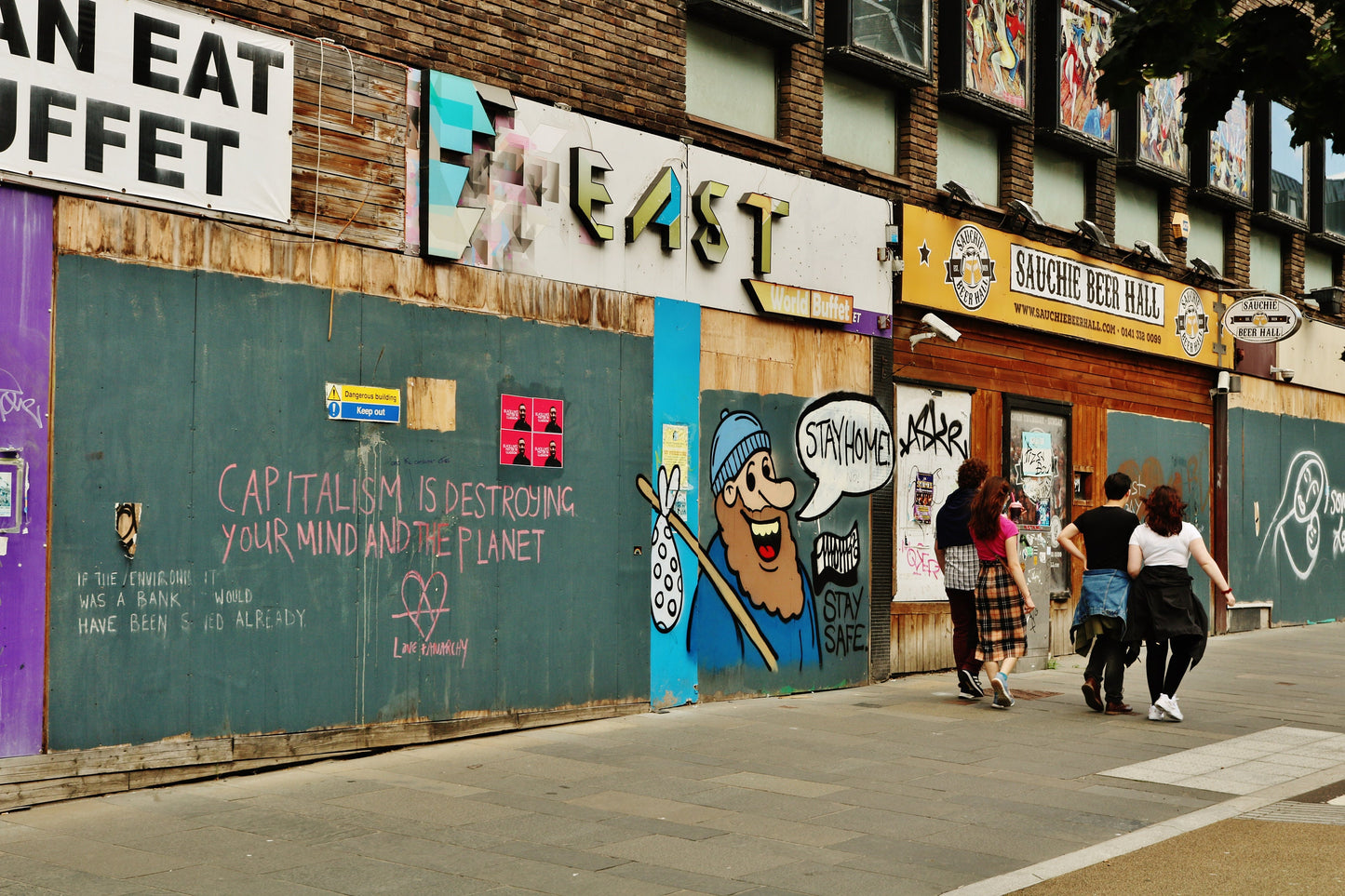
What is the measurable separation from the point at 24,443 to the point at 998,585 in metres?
6.74

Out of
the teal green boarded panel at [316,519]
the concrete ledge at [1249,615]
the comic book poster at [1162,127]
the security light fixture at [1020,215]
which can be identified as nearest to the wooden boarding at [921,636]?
the teal green boarded panel at [316,519]

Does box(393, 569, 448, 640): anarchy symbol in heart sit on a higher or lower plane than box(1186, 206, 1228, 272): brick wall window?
lower

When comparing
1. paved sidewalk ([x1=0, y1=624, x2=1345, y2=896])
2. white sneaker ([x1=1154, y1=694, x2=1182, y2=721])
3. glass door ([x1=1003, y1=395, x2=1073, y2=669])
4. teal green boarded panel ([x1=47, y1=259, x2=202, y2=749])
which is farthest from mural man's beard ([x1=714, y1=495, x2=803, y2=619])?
teal green boarded panel ([x1=47, y1=259, x2=202, y2=749])

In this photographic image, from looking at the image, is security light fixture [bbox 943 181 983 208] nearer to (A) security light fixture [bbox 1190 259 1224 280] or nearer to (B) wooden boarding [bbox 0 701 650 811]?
(A) security light fixture [bbox 1190 259 1224 280]

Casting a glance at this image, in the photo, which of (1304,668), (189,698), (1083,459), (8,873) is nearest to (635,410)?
(189,698)

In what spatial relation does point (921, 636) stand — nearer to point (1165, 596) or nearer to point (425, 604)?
point (1165, 596)

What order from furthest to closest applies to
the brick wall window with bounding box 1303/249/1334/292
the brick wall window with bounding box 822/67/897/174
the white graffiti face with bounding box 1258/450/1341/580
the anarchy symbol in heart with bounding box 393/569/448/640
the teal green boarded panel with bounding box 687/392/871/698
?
the brick wall window with bounding box 1303/249/1334/292
the white graffiti face with bounding box 1258/450/1341/580
the brick wall window with bounding box 822/67/897/174
the teal green boarded panel with bounding box 687/392/871/698
the anarchy symbol in heart with bounding box 393/569/448/640

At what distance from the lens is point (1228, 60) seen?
6.63m

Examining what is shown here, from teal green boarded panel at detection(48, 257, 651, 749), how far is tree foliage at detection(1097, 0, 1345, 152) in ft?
14.0

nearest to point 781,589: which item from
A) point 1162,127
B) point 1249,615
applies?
point 1162,127

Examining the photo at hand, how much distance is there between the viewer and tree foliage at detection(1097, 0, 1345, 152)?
21.3 ft

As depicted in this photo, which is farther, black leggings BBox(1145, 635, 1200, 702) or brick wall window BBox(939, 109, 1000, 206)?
brick wall window BBox(939, 109, 1000, 206)

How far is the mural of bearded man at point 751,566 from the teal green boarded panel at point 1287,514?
9.03 meters

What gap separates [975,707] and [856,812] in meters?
4.01
